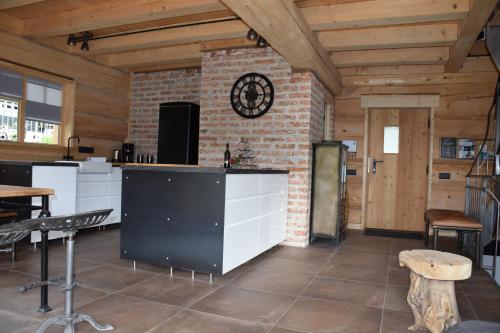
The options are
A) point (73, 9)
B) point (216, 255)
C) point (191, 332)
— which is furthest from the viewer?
point (73, 9)

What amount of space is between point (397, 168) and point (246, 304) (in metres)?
4.56

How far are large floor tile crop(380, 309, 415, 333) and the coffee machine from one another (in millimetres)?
5103

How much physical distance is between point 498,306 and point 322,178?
101 inches

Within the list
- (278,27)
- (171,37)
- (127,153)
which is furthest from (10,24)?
(278,27)

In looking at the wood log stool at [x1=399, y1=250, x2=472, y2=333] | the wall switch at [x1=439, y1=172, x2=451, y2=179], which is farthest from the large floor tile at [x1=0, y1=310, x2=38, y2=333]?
the wall switch at [x1=439, y1=172, x2=451, y2=179]

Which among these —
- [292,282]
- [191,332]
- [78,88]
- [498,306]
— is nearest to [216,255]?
[292,282]

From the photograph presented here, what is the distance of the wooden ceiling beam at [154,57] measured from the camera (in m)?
5.75

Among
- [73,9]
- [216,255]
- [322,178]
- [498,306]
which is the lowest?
[498,306]

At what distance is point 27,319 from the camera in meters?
2.52

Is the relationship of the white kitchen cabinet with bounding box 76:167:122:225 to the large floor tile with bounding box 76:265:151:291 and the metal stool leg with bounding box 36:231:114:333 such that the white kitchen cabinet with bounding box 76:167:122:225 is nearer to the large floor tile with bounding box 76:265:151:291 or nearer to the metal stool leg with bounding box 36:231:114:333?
the large floor tile with bounding box 76:265:151:291

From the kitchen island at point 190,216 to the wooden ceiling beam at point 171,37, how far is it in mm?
1952

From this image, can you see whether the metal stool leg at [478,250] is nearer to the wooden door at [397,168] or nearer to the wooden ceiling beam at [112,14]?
the wooden door at [397,168]

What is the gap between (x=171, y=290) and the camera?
10.5 feet

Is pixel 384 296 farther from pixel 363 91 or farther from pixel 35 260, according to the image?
pixel 363 91
